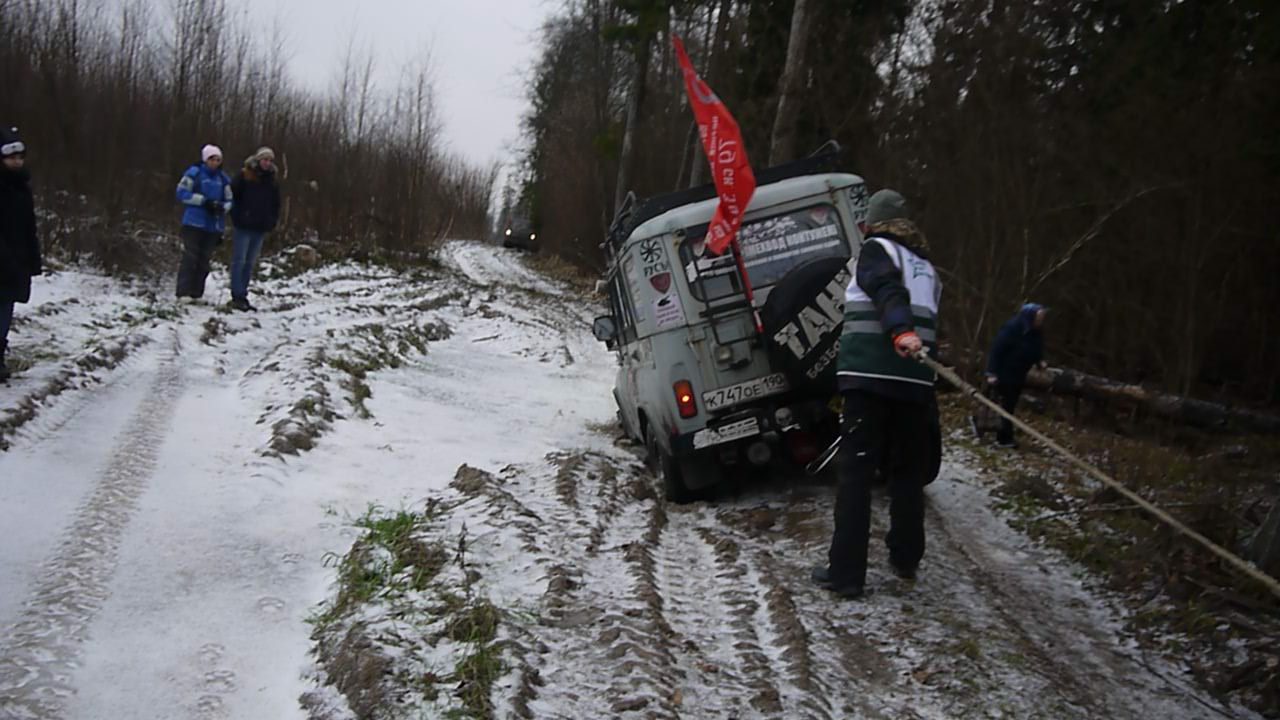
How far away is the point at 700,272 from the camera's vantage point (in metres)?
7.11

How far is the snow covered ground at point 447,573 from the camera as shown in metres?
→ 3.86

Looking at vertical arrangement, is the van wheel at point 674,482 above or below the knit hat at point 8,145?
below

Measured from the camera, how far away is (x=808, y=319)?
21.4 feet

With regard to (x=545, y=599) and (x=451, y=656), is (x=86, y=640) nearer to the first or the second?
(x=451, y=656)

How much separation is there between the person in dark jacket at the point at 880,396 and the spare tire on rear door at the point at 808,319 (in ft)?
4.54

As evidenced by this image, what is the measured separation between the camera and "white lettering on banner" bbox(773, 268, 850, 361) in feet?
21.2

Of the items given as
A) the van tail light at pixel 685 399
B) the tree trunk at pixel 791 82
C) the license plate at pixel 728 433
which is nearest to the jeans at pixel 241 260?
the tree trunk at pixel 791 82

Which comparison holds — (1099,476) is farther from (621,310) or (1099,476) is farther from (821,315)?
(621,310)

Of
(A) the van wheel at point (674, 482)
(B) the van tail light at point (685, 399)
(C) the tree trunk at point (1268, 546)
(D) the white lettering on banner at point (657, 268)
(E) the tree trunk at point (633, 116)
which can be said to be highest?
(E) the tree trunk at point (633, 116)

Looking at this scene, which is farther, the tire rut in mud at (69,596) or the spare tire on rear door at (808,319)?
the spare tire on rear door at (808,319)

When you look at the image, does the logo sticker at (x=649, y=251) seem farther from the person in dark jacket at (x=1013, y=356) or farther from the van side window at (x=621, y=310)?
the person in dark jacket at (x=1013, y=356)

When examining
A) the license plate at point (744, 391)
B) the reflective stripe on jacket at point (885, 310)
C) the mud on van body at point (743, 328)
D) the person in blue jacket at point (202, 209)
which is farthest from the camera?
the person in blue jacket at point (202, 209)

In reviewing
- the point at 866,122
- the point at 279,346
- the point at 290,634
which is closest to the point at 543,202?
the point at 866,122

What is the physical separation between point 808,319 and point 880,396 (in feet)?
5.66
